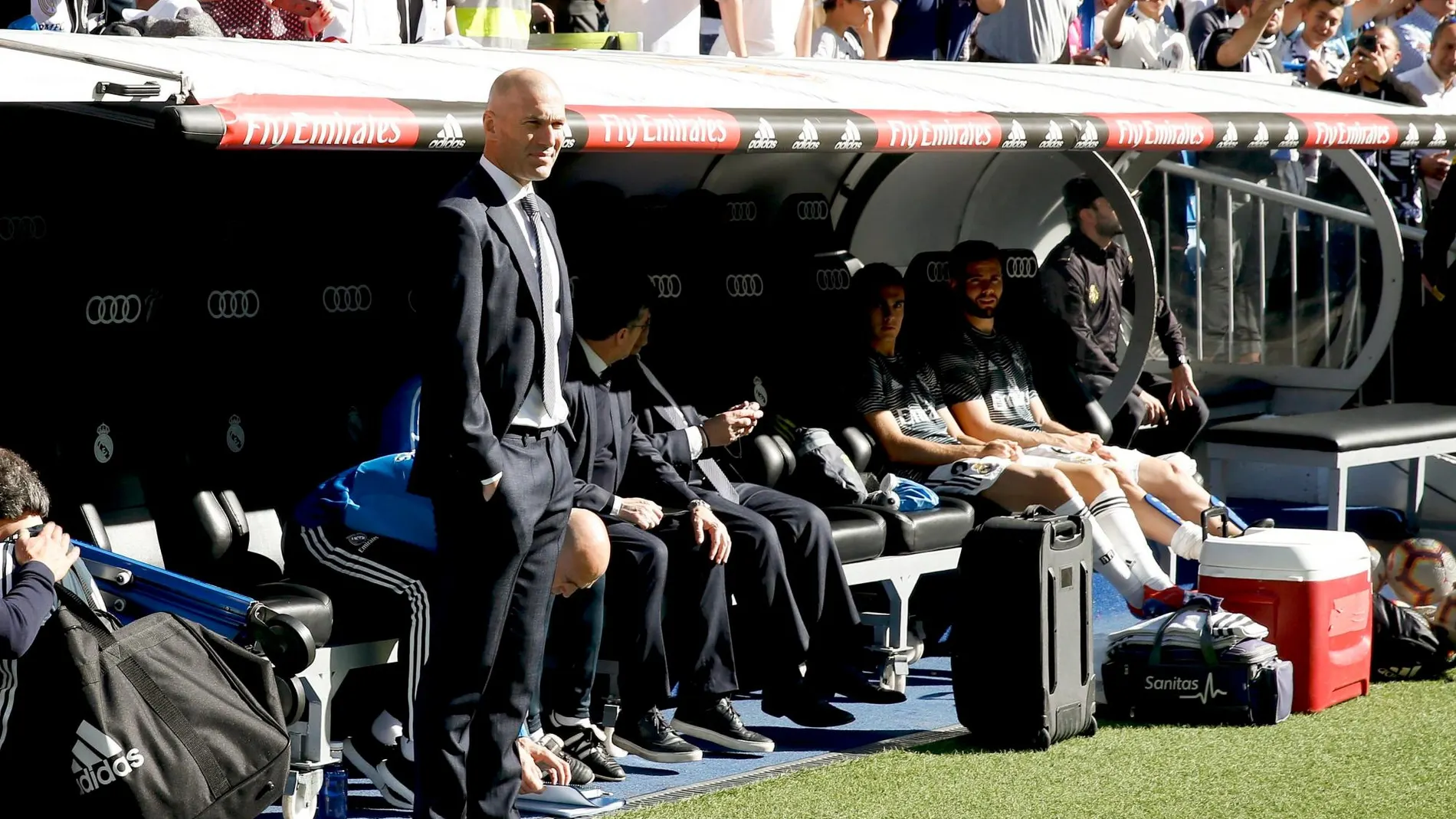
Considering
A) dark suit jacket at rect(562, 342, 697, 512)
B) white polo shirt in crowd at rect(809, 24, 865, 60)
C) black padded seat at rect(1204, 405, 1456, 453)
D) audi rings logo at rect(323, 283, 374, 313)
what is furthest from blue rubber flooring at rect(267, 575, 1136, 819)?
white polo shirt in crowd at rect(809, 24, 865, 60)

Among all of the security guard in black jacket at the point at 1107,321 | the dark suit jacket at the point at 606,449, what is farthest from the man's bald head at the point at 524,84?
the security guard in black jacket at the point at 1107,321

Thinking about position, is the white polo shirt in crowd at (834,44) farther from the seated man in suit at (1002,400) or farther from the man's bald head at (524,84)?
the man's bald head at (524,84)

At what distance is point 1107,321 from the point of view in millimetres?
8336

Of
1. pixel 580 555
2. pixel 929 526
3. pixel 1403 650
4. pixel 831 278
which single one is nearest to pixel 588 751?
pixel 580 555

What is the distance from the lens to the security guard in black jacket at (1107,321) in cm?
823

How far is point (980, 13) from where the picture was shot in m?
9.76

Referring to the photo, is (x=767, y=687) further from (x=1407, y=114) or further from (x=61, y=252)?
(x=1407, y=114)

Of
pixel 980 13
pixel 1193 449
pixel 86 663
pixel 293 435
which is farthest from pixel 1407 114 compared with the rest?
pixel 86 663

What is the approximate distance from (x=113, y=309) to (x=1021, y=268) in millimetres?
4017

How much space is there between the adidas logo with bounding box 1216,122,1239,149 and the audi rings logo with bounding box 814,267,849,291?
4.83 ft

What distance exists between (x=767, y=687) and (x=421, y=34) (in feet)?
10.1

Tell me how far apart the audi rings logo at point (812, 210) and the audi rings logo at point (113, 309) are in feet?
9.37

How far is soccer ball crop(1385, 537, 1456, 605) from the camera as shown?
7.16 meters

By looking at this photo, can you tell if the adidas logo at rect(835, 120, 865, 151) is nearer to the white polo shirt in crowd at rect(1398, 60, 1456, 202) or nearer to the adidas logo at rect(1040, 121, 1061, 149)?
the adidas logo at rect(1040, 121, 1061, 149)
